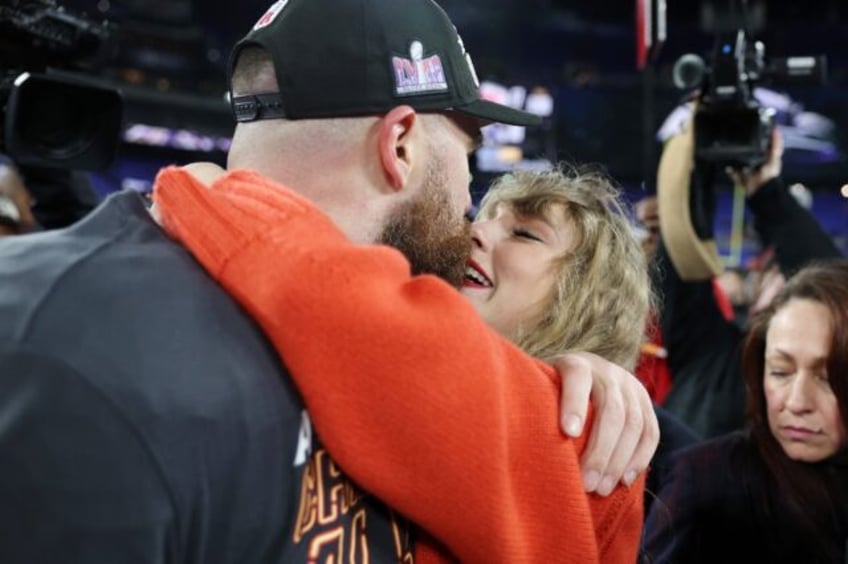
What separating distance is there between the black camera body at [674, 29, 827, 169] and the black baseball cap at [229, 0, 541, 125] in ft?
5.52

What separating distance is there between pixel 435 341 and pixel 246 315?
149 mm

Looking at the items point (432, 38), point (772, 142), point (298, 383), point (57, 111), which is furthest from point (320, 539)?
point (772, 142)

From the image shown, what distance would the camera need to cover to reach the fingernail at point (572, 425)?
838mm

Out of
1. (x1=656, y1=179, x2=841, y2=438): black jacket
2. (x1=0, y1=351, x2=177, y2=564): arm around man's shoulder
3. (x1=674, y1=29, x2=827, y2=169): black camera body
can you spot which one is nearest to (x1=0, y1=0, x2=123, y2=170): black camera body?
(x1=0, y1=351, x2=177, y2=564): arm around man's shoulder

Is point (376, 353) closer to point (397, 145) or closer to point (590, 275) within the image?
point (397, 145)

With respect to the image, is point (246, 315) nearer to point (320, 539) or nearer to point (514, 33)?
point (320, 539)

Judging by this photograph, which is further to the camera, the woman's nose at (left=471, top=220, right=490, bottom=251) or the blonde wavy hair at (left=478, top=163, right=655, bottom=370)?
the woman's nose at (left=471, top=220, right=490, bottom=251)

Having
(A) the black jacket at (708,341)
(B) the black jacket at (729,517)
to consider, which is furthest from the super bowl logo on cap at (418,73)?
(A) the black jacket at (708,341)

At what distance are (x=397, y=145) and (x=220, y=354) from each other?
338mm

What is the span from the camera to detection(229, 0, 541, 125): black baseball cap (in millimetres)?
886

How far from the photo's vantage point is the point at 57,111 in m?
1.69

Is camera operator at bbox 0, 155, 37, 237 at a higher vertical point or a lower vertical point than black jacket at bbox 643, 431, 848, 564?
higher

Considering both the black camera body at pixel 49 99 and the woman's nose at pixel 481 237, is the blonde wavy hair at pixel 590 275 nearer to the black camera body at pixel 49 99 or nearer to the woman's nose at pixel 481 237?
the woman's nose at pixel 481 237

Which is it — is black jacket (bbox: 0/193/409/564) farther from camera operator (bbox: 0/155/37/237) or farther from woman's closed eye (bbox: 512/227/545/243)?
camera operator (bbox: 0/155/37/237)
